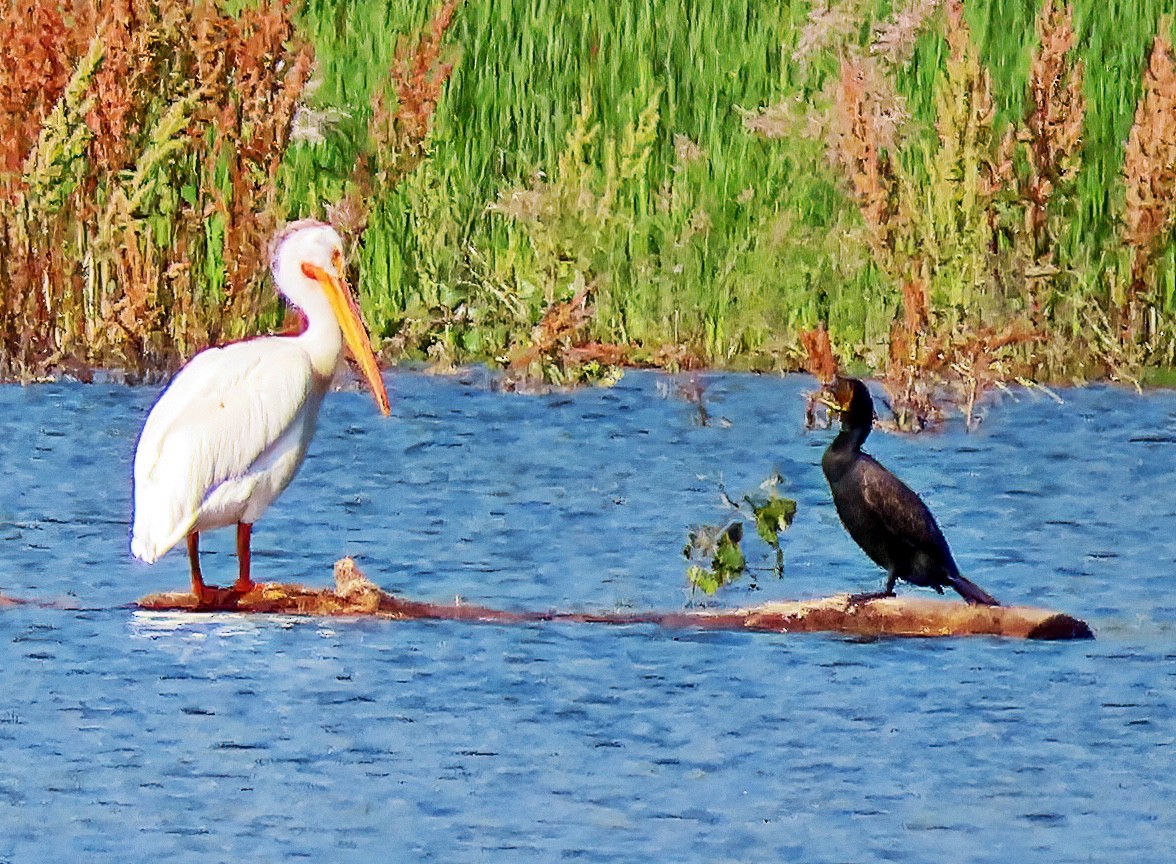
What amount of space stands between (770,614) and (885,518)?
75 cm

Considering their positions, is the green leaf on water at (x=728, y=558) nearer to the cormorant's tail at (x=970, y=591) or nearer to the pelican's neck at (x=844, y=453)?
the pelican's neck at (x=844, y=453)

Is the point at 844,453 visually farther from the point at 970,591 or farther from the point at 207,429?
the point at 207,429

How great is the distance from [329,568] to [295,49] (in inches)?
156

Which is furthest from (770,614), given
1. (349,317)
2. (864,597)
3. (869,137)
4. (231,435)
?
(869,137)

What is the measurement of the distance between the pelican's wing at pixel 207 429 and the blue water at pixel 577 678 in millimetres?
313

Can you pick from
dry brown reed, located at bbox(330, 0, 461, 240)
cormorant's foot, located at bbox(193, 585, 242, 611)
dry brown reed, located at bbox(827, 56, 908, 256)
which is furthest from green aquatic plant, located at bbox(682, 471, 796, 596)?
dry brown reed, located at bbox(330, 0, 461, 240)

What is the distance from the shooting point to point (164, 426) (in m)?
8.02

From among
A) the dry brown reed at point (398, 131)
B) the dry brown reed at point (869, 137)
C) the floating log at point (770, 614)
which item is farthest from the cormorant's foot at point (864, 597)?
the dry brown reed at point (398, 131)

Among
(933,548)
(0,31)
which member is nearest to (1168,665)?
(933,548)

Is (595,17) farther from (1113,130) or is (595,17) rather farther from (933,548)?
(933,548)

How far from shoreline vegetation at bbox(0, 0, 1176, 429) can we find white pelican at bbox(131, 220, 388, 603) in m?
2.48

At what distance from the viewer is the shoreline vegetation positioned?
11.0m

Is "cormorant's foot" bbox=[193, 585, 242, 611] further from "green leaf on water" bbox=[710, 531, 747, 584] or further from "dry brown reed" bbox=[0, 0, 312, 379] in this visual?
"dry brown reed" bbox=[0, 0, 312, 379]

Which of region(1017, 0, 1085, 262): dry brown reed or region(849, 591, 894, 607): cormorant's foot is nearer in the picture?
region(849, 591, 894, 607): cormorant's foot
